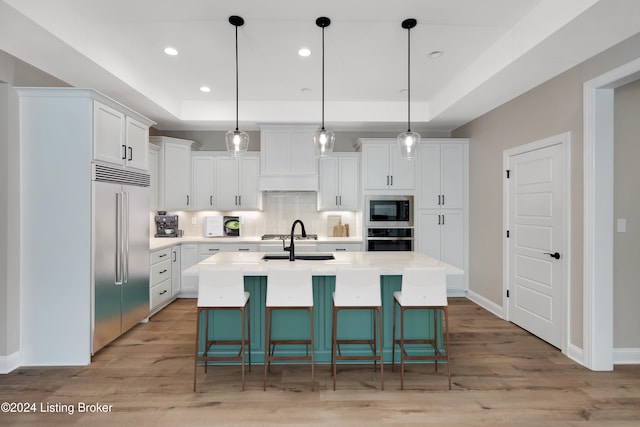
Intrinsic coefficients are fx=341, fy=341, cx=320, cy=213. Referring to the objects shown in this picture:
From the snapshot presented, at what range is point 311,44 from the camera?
3.20 m

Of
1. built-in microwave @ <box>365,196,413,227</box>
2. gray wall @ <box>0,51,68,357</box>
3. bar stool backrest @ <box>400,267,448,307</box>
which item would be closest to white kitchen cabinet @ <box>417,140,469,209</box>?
built-in microwave @ <box>365,196,413,227</box>

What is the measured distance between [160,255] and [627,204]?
16.5 ft

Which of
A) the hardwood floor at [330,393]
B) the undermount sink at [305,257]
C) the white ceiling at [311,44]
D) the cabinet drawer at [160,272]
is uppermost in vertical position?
the white ceiling at [311,44]

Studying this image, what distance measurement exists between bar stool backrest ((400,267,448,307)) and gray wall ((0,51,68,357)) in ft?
10.6

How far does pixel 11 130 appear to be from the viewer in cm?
283

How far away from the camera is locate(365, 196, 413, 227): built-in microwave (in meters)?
5.08

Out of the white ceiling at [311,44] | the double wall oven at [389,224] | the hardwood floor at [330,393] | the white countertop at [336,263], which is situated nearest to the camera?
the hardwood floor at [330,393]

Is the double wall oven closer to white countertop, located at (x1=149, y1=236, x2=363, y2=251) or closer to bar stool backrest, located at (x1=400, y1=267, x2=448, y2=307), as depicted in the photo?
white countertop, located at (x1=149, y1=236, x2=363, y2=251)

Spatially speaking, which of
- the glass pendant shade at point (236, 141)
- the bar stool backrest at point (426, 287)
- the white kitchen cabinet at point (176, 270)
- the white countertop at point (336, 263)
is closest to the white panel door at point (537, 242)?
the white countertop at point (336, 263)

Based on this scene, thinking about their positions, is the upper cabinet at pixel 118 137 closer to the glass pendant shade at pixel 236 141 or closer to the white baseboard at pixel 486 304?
the glass pendant shade at pixel 236 141

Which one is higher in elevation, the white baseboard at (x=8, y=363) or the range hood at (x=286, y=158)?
the range hood at (x=286, y=158)

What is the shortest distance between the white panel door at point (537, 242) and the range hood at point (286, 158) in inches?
108

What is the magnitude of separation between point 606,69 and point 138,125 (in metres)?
4.46

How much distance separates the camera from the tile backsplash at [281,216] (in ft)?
18.7
